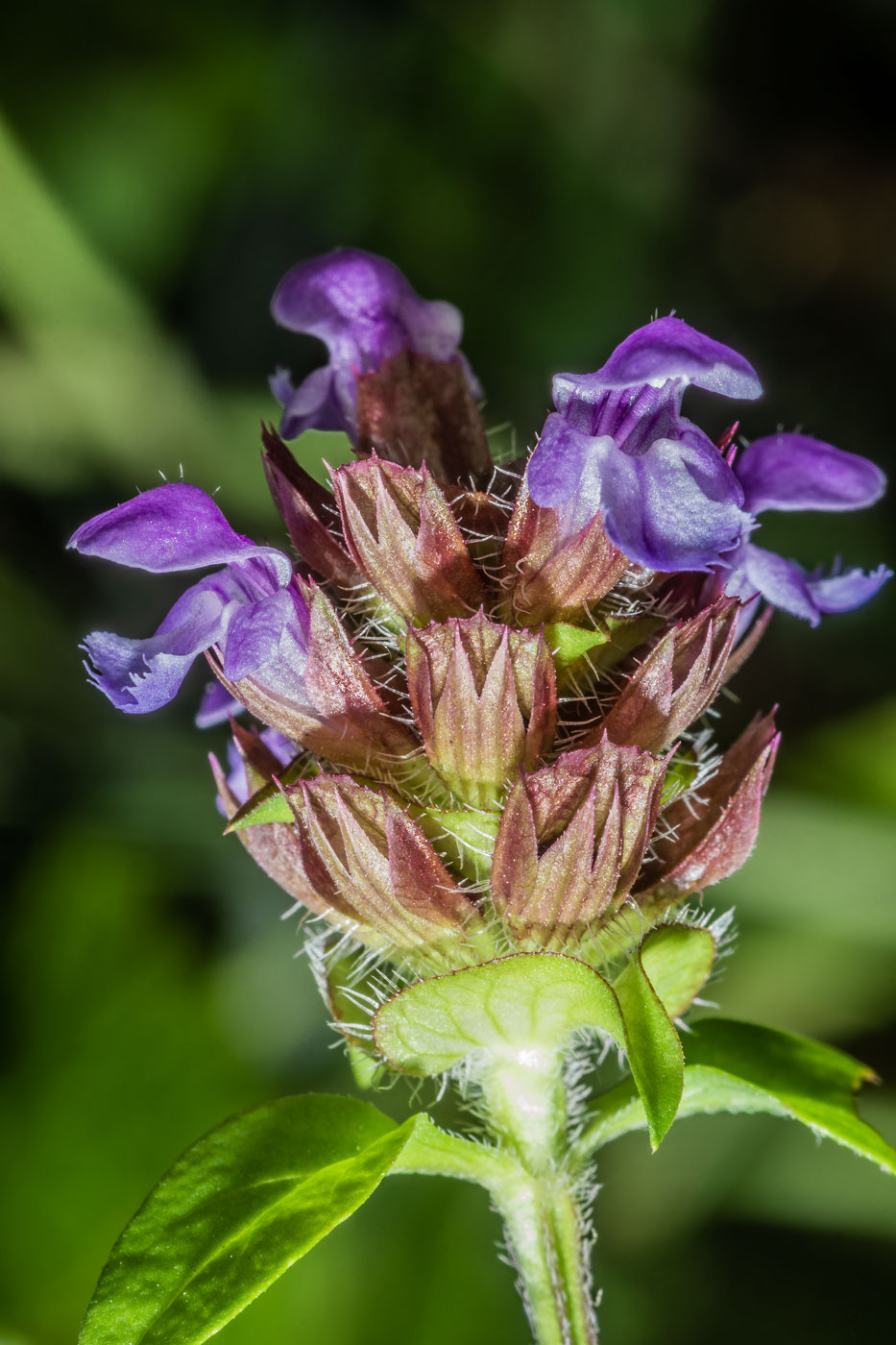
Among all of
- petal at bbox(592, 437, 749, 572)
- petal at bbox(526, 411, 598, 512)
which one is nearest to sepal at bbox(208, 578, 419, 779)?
petal at bbox(526, 411, 598, 512)

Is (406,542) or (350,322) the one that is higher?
(350,322)

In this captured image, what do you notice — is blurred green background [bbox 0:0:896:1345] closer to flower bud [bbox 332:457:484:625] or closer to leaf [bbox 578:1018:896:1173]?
leaf [bbox 578:1018:896:1173]

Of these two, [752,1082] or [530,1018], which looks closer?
[530,1018]

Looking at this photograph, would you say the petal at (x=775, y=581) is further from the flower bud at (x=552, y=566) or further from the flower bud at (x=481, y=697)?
the flower bud at (x=481, y=697)

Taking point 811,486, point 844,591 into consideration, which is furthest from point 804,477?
point 844,591

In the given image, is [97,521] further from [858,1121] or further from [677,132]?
[677,132]

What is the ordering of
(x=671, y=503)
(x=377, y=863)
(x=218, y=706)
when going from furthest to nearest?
(x=218, y=706), (x=377, y=863), (x=671, y=503)

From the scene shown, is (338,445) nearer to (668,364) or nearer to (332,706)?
(332,706)
